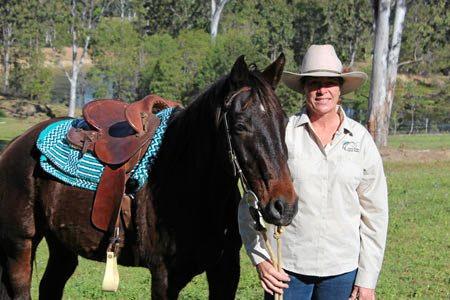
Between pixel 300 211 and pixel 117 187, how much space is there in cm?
118

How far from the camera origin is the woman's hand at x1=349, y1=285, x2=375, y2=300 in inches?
120

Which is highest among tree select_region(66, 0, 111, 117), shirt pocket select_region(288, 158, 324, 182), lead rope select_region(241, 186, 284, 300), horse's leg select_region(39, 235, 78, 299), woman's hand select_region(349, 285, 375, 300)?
tree select_region(66, 0, 111, 117)

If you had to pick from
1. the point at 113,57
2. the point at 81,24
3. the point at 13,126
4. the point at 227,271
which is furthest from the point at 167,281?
the point at 113,57

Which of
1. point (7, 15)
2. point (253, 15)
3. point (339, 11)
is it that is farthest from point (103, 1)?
point (339, 11)

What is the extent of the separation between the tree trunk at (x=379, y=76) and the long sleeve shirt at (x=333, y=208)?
1659 centimetres

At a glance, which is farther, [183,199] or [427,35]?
[427,35]

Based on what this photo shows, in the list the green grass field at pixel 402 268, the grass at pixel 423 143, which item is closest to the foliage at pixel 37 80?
the grass at pixel 423 143

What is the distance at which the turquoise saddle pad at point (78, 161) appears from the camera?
3668mm

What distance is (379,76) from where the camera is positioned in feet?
63.1

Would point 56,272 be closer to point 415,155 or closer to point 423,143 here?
point 415,155

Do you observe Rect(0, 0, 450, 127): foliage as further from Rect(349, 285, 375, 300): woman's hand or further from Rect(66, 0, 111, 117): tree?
Rect(349, 285, 375, 300): woman's hand

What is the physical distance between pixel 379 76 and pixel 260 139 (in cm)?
1714

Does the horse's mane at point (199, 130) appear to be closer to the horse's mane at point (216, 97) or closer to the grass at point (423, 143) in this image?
the horse's mane at point (216, 97)

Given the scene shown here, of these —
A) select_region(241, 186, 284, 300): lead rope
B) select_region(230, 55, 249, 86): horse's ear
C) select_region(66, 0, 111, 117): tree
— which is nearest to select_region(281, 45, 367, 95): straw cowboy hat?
select_region(230, 55, 249, 86): horse's ear
